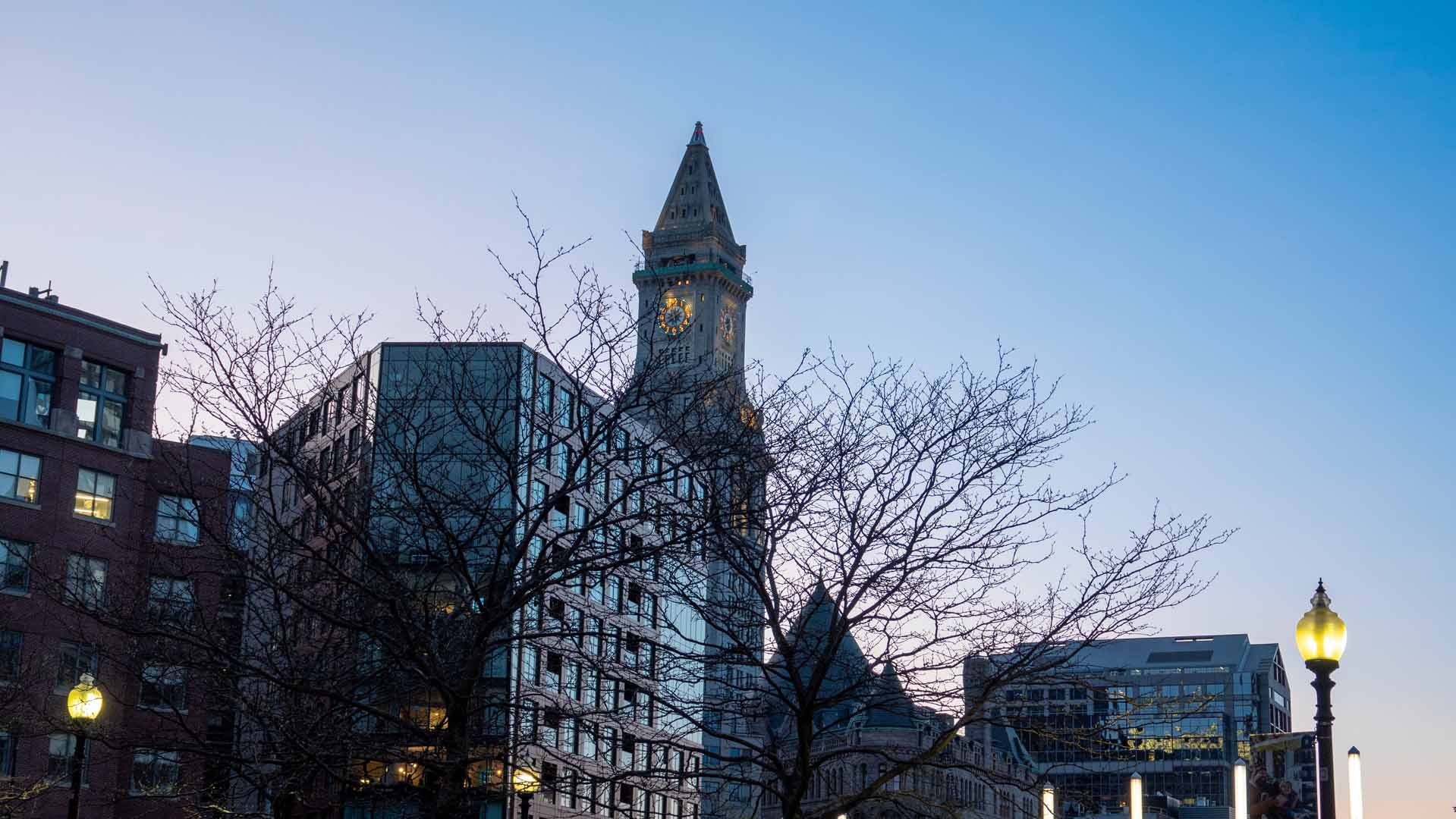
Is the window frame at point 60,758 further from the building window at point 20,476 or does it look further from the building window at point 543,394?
the building window at point 543,394

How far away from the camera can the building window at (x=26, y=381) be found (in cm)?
6378

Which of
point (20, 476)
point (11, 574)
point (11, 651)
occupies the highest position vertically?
point (20, 476)

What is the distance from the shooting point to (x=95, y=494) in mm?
65938

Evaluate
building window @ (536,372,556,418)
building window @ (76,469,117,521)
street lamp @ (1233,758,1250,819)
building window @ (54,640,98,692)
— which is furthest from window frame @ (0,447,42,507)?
street lamp @ (1233,758,1250,819)

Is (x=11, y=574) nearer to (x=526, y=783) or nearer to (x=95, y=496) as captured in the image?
(x=95, y=496)

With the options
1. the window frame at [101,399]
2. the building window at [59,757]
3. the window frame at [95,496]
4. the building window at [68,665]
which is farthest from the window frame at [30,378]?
the building window at [59,757]

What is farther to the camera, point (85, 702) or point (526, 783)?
point (85, 702)

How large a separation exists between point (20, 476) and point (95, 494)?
3155 mm

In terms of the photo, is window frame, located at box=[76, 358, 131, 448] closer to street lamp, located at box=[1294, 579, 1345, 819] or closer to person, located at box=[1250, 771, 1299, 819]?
person, located at box=[1250, 771, 1299, 819]

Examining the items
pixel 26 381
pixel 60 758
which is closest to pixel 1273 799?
pixel 60 758

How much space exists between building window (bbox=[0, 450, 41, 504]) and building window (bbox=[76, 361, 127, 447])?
93.1 inches

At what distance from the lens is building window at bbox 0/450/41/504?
63156 mm

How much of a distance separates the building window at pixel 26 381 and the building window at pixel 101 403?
1.27 meters

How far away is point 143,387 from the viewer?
225 ft
